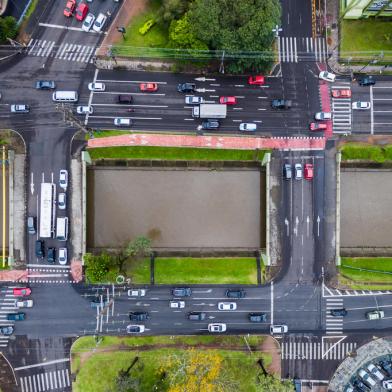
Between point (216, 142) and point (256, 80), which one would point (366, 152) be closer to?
point (256, 80)

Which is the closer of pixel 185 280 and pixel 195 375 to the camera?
pixel 195 375

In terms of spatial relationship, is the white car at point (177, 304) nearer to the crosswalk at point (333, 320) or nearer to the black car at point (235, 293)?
the black car at point (235, 293)

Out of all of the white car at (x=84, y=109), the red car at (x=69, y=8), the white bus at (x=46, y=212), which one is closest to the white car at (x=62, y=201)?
the white bus at (x=46, y=212)

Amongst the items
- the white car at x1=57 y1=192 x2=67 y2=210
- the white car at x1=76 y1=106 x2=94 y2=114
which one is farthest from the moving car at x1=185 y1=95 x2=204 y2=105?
the white car at x1=57 y1=192 x2=67 y2=210

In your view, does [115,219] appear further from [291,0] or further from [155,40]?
[291,0]

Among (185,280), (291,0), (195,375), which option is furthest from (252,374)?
(291,0)
